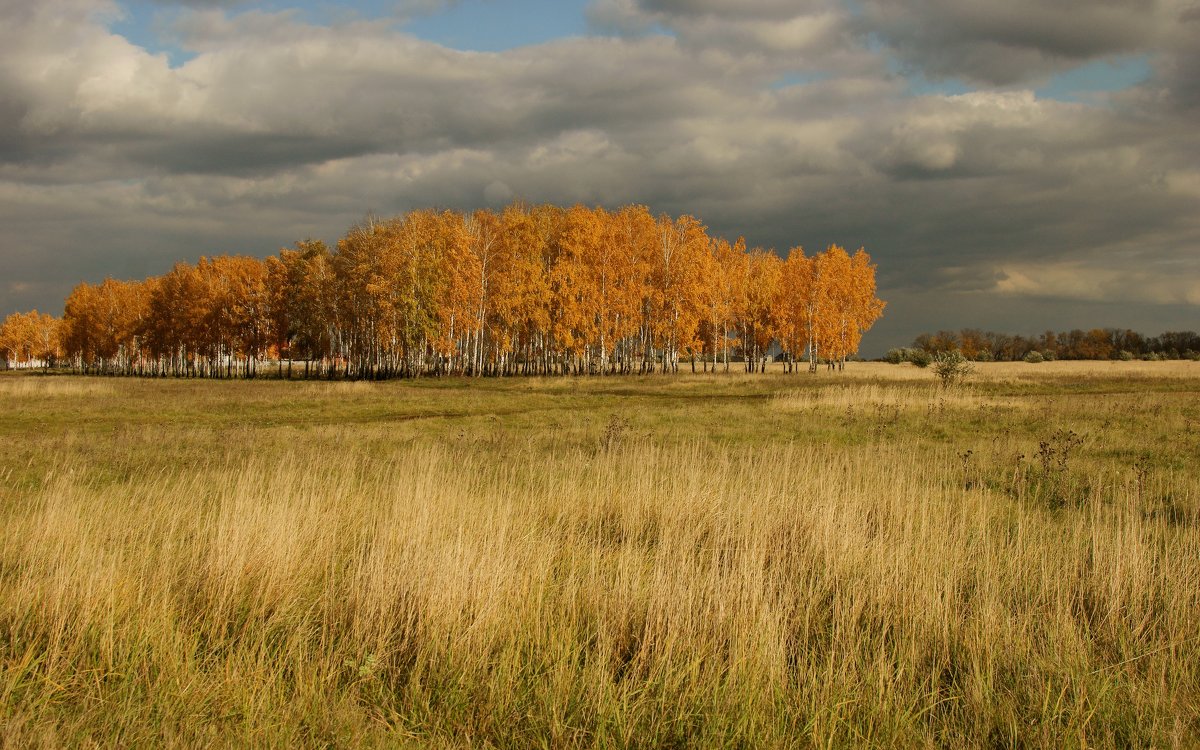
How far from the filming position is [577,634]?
228 inches

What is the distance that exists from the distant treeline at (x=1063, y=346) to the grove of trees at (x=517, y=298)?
3447 centimetres

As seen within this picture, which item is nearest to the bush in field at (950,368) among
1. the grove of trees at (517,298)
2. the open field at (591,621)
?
the grove of trees at (517,298)

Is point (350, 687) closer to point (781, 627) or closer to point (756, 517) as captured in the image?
point (781, 627)

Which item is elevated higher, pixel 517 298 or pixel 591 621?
pixel 517 298

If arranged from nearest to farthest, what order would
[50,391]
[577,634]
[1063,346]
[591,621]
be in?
[577,634] → [591,621] → [50,391] → [1063,346]

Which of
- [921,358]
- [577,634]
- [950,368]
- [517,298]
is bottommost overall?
[577,634]

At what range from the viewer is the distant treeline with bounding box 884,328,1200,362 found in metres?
107

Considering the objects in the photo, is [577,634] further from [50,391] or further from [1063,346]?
[1063,346]

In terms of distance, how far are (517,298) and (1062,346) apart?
399ft

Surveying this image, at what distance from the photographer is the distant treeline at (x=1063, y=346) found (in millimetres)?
106738

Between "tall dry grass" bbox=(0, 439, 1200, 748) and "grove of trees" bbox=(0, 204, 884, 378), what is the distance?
47121 millimetres

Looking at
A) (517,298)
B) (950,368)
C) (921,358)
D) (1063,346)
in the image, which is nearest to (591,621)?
(950,368)

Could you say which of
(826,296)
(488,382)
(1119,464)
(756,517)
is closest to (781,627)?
A: (756,517)

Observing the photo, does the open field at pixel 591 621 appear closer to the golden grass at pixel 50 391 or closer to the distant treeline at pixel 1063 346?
the golden grass at pixel 50 391
